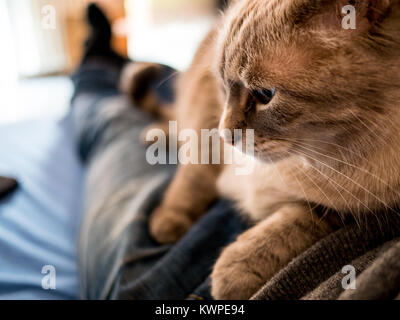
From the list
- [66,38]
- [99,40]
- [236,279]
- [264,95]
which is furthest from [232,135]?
[66,38]

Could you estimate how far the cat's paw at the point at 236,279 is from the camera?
562mm

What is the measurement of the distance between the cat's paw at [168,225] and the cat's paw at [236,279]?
0.65 feet

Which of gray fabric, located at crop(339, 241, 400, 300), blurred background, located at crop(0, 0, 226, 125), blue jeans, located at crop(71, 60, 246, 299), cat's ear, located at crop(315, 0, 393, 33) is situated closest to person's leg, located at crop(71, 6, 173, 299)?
blue jeans, located at crop(71, 60, 246, 299)

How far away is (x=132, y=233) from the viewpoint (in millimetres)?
741

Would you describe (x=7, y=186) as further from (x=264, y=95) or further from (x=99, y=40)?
(x=99, y=40)

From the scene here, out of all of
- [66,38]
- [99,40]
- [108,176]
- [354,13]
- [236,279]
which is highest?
[66,38]

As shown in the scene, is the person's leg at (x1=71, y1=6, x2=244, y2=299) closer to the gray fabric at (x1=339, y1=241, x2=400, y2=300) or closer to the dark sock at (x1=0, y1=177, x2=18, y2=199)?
the dark sock at (x1=0, y1=177, x2=18, y2=199)

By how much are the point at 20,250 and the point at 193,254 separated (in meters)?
0.40

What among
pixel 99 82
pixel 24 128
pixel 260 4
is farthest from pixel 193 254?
pixel 99 82

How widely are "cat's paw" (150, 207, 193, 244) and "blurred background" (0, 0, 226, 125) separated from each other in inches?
83.5

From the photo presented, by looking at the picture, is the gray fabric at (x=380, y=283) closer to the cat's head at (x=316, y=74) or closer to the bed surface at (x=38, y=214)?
the cat's head at (x=316, y=74)

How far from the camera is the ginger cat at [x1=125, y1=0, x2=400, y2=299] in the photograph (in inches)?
18.3

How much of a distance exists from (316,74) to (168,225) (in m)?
0.47
